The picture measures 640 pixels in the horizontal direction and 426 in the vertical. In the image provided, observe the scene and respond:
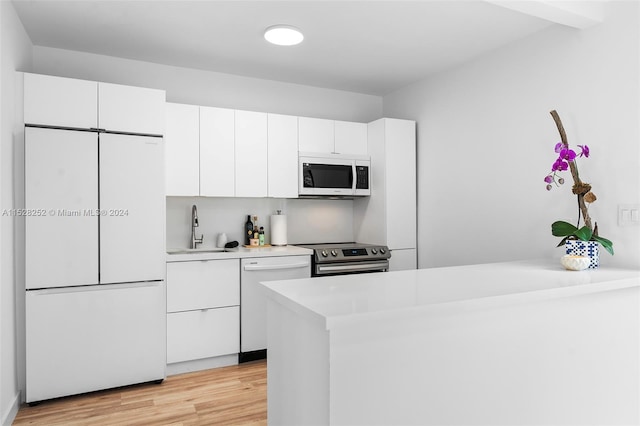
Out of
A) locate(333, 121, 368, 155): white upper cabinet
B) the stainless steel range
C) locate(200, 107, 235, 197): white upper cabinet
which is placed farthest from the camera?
locate(333, 121, 368, 155): white upper cabinet

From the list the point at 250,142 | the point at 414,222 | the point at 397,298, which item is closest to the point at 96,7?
the point at 250,142

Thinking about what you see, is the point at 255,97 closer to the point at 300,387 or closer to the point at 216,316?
the point at 216,316

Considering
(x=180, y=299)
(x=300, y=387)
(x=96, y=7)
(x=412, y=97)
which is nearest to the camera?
(x=300, y=387)

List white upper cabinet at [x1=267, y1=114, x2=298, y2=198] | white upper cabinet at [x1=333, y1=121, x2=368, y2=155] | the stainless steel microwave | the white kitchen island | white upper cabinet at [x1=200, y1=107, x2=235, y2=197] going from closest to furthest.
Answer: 1. the white kitchen island
2. white upper cabinet at [x1=200, y1=107, x2=235, y2=197]
3. white upper cabinet at [x1=267, y1=114, x2=298, y2=198]
4. the stainless steel microwave
5. white upper cabinet at [x1=333, y1=121, x2=368, y2=155]

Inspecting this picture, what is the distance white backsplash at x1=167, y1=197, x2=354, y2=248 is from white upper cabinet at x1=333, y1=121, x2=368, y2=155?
0.60 metres

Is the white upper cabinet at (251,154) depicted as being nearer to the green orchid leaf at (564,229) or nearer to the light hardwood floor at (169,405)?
the light hardwood floor at (169,405)

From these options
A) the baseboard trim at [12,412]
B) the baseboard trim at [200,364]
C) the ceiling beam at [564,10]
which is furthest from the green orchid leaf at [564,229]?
the baseboard trim at [12,412]

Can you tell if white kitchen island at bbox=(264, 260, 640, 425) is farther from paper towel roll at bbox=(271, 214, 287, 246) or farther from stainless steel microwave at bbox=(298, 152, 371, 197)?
paper towel roll at bbox=(271, 214, 287, 246)

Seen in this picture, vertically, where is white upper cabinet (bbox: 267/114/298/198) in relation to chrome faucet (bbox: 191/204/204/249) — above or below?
above

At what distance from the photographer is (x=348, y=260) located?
373cm

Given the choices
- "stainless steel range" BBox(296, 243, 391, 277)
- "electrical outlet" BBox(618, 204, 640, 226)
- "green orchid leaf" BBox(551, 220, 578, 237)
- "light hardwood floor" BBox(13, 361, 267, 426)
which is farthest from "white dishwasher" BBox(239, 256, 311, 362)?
"electrical outlet" BBox(618, 204, 640, 226)

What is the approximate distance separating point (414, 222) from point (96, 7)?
3.11 metres

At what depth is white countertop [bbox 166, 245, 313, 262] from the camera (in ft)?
10.6

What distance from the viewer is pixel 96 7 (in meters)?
2.69
